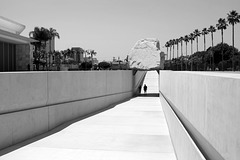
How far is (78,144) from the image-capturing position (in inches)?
370

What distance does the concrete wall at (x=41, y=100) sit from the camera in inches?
349

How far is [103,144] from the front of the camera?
9.52 meters

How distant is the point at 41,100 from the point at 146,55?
27.5 meters

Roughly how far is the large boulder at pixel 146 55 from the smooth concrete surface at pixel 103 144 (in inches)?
901

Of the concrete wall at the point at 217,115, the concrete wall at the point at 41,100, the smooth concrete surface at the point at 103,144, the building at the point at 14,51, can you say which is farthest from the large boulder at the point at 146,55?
the concrete wall at the point at 217,115

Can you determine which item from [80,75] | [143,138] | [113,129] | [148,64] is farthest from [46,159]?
[148,64]

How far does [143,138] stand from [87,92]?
21.4ft

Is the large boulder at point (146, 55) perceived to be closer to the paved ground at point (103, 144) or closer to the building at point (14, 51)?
the building at point (14, 51)

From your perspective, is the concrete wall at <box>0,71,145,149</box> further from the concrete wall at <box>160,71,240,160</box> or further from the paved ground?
the concrete wall at <box>160,71,240,160</box>

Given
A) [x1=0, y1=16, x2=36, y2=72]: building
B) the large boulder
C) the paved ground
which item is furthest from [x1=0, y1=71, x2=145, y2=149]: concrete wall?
the large boulder

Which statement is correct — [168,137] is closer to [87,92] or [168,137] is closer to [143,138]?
[143,138]

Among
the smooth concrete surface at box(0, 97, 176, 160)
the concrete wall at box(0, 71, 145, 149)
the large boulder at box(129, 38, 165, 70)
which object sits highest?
the large boulder at box(129, 38, 165, 70)

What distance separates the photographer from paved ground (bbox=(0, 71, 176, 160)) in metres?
8.05

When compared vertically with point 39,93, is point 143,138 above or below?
below
